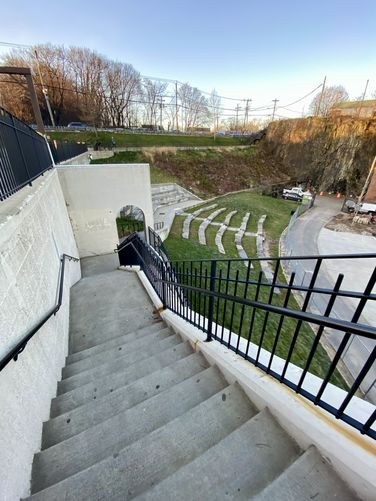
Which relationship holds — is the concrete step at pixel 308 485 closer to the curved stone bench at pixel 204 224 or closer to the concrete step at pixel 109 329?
the concrete step at pixel 109 329

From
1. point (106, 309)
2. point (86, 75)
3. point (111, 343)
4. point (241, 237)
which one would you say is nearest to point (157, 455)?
point (111, 343)

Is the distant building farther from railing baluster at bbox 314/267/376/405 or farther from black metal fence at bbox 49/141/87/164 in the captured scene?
railing baluster at bbox 314/267/376/405

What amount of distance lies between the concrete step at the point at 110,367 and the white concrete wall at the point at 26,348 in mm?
148

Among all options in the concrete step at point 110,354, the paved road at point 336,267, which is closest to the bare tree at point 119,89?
the paved road at point 336,267

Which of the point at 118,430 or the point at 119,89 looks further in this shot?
the point at 119,89

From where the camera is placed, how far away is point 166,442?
4.87ft

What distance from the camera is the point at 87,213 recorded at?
8.46m

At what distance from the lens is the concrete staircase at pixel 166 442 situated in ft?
3.89

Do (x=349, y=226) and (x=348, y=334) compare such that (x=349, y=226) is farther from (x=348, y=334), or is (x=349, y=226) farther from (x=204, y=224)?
(x=348, y=334)

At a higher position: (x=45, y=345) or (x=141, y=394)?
(x=45, y=345)

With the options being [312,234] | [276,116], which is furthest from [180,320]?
[276,116]

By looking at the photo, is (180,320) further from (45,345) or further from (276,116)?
(276,116)

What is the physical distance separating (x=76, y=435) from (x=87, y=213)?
26.2 feet

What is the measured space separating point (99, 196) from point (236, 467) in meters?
8.77
